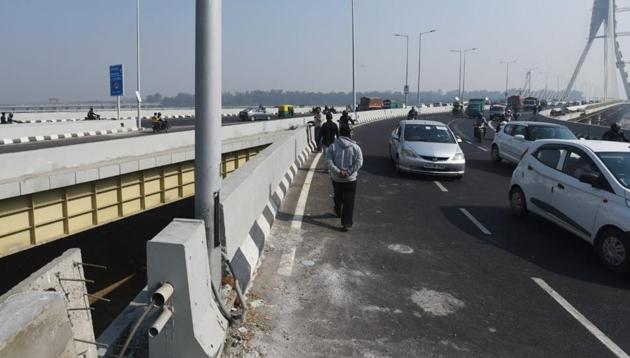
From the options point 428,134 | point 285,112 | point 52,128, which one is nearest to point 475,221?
point 428,134

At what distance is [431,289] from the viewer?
612 centimetres

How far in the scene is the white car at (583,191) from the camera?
22.6 ft

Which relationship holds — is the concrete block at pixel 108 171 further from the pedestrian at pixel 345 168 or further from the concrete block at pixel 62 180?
the pedestrian at pixel 345 168

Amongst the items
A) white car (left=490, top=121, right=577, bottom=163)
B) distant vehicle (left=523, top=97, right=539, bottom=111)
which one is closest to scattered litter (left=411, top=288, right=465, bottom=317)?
white car (left=490, top=121, right=577, bottom=163)

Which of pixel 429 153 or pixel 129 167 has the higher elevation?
pixel 429 153

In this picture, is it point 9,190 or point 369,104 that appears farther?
point 369,104

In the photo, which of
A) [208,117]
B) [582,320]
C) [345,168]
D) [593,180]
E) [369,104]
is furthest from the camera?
[369,104]

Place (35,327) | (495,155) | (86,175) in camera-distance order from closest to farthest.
Result: (35,327) < (86,175) < (495,155)

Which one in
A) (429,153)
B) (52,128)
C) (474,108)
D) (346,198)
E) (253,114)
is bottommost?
(346,198)

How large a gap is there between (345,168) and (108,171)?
25.5ft

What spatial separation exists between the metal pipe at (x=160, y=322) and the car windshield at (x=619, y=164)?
253 inches

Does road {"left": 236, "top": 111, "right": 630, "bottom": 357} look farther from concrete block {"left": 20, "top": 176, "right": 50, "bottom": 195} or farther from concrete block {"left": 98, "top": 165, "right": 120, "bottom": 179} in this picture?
concrete block {"left": 98, "top": 165, "right": 120, "bottom": 179}

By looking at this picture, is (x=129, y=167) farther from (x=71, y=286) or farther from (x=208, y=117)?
(x=71, y=286)

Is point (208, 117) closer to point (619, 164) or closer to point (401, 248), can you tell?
point (401, 248)
